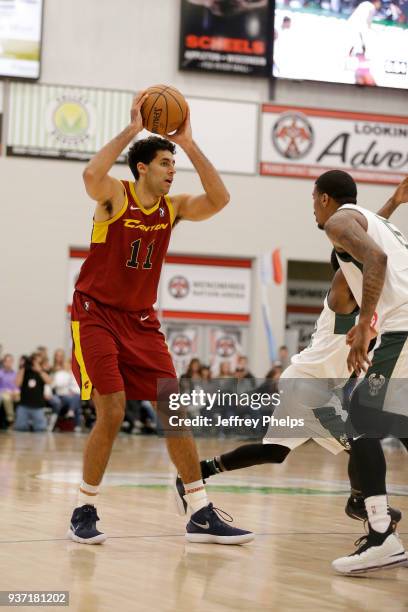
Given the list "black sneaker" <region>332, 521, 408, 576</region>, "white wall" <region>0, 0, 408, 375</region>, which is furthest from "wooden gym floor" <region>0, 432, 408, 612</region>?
Answer: "white wall" <region>0, 0, 408, 375</region>

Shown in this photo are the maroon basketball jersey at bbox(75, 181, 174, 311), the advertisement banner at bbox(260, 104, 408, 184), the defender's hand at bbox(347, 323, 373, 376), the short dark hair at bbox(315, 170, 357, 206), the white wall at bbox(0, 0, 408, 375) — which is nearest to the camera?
the defender's hand at bbox(347, 323, 373, 376)

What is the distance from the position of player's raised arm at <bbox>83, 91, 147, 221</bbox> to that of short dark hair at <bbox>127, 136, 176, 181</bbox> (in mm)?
232

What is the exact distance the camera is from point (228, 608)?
3984 millimetres

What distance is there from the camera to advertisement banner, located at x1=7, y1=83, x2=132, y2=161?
904 inches

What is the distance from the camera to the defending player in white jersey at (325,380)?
5.94m

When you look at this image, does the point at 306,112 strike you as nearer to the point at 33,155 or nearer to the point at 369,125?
the point at 369,125

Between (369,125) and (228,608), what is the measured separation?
71.9 feet

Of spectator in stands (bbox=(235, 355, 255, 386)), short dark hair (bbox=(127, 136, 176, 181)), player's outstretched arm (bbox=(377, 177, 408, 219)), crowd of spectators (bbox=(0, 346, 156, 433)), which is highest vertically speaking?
short dark hair (bbox=(127, 136, 176, 181))

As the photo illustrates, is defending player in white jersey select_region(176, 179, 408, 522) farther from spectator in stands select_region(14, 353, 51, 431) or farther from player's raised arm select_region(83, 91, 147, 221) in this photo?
spectator in stands select_region(14, 353, 51, 431)

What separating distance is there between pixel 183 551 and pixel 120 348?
1.12 m

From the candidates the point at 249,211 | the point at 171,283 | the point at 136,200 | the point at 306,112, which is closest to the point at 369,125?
the point at 306,112

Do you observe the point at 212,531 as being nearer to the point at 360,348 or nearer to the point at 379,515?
the point at 379,515

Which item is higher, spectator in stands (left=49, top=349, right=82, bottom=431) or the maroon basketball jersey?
the maroon basketball jersey

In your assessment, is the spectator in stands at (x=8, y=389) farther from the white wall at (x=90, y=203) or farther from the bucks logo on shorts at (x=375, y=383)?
the bucks logo on shorts at (x=375, y=383)
